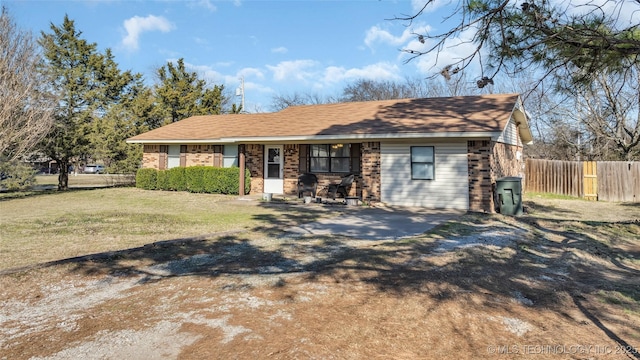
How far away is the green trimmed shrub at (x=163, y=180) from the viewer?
58.1 ft

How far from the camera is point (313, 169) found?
1510cm

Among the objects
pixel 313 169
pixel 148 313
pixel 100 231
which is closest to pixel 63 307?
pixel 148 313

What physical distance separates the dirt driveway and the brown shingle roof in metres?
6.28

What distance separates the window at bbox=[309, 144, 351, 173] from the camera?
14.4 m

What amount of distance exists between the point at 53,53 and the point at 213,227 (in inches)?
1222

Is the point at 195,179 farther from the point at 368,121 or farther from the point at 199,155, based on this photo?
the point at 368,121

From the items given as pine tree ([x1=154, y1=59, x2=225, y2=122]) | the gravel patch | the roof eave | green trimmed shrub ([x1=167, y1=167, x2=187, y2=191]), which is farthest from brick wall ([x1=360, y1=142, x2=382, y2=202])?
pine tree ([x1=154, y1=59, x2=225, y2=122])

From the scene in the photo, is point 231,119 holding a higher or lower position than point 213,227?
higher

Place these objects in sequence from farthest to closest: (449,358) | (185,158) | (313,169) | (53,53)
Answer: (53,53) < (185,158) < (313,169) < (449,358)

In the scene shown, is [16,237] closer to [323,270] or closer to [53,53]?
[323,270]

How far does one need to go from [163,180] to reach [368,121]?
10.3 m

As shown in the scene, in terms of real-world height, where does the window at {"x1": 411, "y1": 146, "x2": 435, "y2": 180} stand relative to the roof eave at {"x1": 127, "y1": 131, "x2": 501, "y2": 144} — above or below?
below

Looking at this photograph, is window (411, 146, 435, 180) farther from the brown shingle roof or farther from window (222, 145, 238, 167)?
window (222, 145, 238, 167)

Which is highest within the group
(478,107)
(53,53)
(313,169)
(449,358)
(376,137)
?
(53,53)
